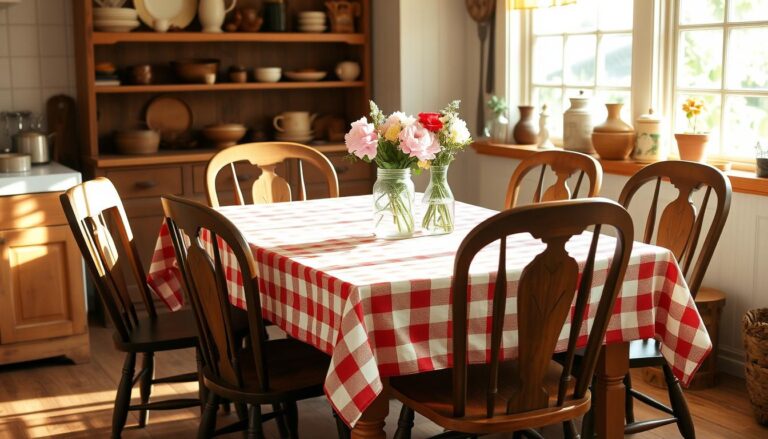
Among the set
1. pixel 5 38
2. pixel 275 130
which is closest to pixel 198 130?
pixel 275 130

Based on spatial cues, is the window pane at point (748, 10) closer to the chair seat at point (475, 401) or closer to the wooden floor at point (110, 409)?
the wooden floor at point (110, 409)

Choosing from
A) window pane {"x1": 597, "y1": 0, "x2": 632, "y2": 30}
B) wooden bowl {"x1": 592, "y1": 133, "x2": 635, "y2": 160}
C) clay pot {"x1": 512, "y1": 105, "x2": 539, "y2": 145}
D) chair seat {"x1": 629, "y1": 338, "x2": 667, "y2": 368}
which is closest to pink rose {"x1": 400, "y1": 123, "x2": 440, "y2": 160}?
chair seat {"x1": 629, "y1": 338, "x2": 667, "y2": 368}

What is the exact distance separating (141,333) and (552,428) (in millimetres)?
1403

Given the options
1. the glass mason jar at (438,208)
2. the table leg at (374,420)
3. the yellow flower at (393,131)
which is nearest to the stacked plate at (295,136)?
the glass mason jar at (438,208)

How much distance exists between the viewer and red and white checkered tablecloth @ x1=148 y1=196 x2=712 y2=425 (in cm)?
212

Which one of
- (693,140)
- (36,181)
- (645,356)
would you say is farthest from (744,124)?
(36,181)

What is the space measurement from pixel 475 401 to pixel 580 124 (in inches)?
93.9

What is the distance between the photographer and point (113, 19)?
4602 millimetres

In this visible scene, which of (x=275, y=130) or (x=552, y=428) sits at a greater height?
(x=275, y=130)

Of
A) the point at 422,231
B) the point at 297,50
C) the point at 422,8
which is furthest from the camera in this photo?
the point at 297,50

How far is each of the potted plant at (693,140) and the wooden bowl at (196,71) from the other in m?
2.34

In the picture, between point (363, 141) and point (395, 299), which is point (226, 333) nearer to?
point (395, 299)

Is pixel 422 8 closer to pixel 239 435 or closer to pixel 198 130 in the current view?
pixel 198 130

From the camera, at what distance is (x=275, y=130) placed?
5324 mm
